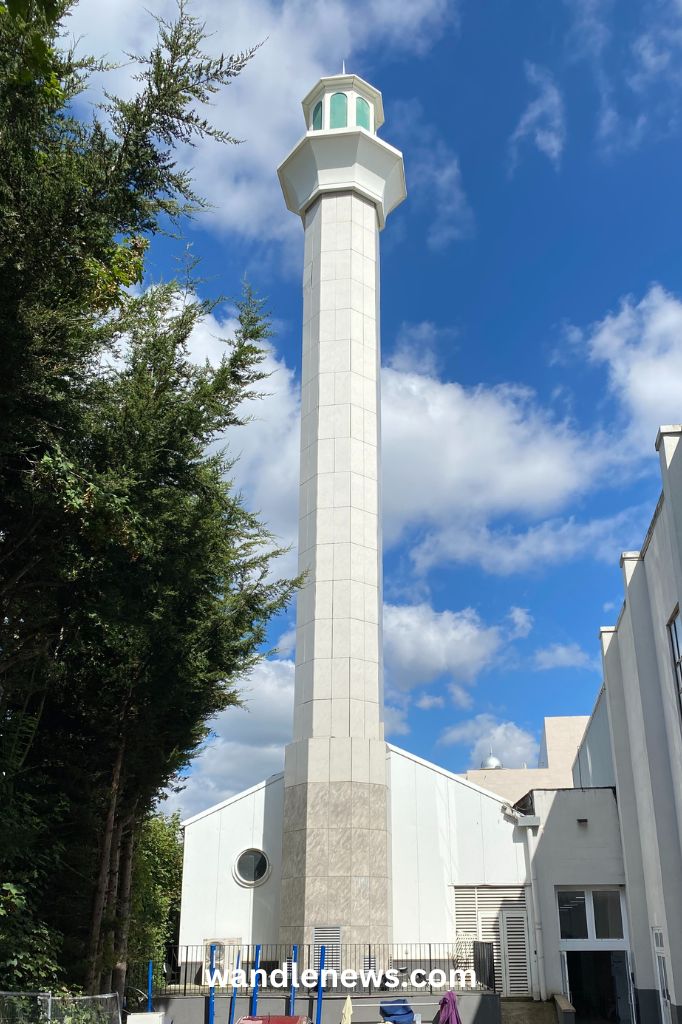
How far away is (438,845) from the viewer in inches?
918

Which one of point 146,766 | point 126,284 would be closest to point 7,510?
point 126,284

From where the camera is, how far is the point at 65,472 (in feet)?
31.0

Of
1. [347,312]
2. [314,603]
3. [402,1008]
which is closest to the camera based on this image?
[402,1008]

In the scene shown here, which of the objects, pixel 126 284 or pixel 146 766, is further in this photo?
pixel 146 766

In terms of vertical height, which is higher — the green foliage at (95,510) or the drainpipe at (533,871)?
the green foliage at (95,510)

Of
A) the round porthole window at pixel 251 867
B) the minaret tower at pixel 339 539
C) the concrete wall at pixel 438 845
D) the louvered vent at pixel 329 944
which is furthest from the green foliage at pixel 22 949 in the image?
the concrete wall at pixel 438 845

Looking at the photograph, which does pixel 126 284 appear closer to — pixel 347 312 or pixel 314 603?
pixel 314 603

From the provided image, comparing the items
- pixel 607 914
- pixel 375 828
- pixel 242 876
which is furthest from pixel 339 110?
pixel 607 914

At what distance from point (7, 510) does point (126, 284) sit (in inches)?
126

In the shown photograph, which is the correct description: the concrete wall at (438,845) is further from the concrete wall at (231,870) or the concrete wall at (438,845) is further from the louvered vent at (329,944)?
the concrete wall at (231,870)

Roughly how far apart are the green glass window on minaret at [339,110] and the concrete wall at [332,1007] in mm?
24195

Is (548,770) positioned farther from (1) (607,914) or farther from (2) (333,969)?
(2) (333,969)

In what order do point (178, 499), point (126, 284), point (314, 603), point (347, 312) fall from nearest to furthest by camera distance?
point (126, 284) < point (178, 499) < point (314, 603) < point (347, 312)

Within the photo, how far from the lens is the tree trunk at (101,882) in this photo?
1374cm
